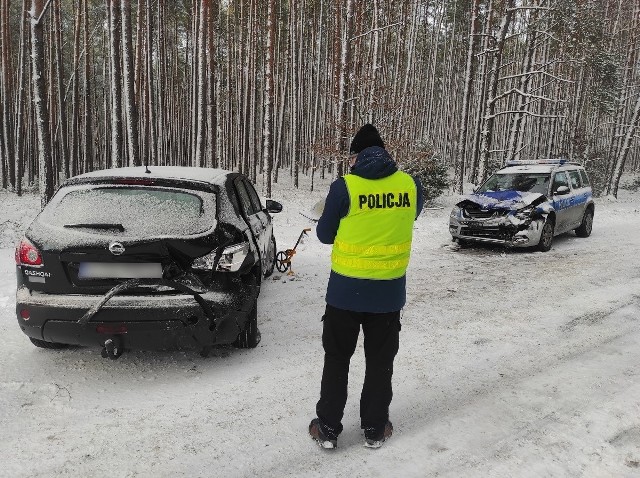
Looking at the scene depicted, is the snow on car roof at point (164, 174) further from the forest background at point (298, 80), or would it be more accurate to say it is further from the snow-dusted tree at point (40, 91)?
the forest background at point (298, 80)

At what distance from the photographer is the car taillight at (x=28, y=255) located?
12.1ft

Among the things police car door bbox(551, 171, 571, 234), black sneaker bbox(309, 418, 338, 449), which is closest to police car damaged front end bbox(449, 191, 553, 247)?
police car door bbox(551, 171, 571, 234)

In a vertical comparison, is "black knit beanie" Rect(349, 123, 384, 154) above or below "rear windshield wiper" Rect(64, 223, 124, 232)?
above

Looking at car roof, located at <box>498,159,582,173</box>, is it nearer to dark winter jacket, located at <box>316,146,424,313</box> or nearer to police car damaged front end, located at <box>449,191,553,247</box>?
police car damaged front end, located at <box>449,191,553,247</box>

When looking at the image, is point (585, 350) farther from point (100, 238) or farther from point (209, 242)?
point (100, 238)

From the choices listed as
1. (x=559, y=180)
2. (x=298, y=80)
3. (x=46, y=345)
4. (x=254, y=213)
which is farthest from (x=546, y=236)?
(x=298, y=80)

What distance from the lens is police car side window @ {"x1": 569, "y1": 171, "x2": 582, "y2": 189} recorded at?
1109 cm

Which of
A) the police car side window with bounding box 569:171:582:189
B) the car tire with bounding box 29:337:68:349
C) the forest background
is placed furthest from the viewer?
the forest background

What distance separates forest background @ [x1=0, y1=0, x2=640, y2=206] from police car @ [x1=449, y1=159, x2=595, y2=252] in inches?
176

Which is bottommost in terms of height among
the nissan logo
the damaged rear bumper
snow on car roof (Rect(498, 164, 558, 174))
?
the damaged rear bumper

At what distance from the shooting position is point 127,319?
3.56 meters

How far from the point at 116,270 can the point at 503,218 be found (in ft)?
25.9

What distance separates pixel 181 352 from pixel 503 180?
8.62 metres

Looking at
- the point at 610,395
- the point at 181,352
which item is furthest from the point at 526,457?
→ the point at 181,352
